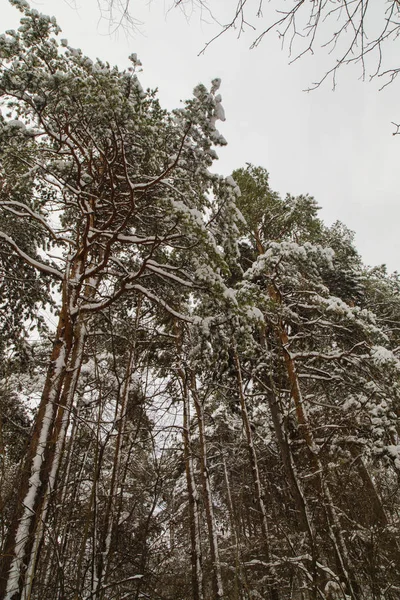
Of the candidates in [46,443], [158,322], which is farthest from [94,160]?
[46,443]

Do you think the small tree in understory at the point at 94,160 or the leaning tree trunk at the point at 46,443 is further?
the small tree in understory at the point at 94,160

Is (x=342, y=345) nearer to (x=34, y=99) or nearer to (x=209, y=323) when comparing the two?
(x=209, y=323)

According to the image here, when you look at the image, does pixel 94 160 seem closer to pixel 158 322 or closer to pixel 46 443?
pixel 158 322

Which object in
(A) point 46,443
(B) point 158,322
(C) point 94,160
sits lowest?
(A) point 46,443

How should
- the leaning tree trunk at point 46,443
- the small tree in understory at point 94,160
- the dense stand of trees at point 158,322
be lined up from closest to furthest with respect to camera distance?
1. the leaning tree trunk at point 46,443
2. the dense stand of trees at point 158,322
3. the small tree in understory at point 94,160

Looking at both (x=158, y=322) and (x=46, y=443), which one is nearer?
(x=46, y=443)

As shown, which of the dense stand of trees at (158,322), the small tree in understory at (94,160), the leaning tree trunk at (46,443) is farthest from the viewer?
the small tree in understory at (94,160)

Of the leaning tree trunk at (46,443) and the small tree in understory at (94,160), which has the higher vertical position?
the small tree in understory at (94,160)

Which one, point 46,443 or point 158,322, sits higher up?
point 158,322

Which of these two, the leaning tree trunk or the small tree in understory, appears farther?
the small tree in understory

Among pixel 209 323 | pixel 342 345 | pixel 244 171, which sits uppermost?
pixel 244 171

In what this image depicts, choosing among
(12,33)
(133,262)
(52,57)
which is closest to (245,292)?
(133,262)

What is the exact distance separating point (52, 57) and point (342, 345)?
991 centimetres

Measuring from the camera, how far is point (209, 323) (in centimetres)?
511
